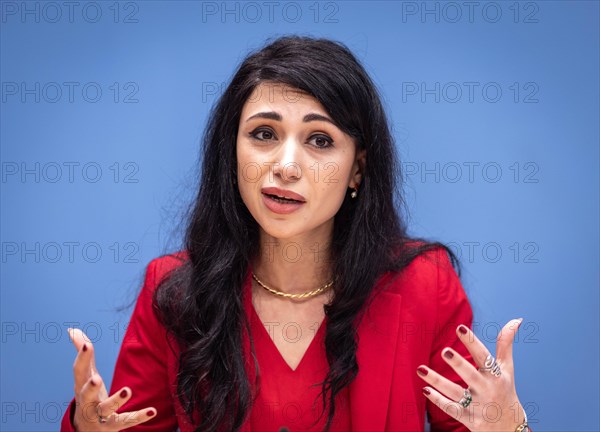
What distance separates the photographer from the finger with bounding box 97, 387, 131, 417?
61.7 inches

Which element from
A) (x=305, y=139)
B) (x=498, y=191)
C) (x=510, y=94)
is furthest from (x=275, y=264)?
(x=510, y=94)

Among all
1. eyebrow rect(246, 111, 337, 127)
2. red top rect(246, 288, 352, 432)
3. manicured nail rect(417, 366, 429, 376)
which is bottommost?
red top rect(246, 288, 352, 432)

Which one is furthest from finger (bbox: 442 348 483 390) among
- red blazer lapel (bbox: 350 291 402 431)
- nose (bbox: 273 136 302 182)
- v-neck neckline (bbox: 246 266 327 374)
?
nose (bbox: 273 136 302 182)

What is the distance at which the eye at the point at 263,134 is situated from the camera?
1.84 m

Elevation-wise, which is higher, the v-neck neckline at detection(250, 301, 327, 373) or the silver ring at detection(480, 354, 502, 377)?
the silver ring at detection(480, 354, 502, 377)

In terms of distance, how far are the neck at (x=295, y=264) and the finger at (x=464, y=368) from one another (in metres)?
0.51

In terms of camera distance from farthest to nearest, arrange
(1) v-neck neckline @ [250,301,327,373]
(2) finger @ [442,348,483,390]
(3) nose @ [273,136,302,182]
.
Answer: (1) v-neck neckline @ [250,301,327,373] < (3) nose @ [273,136,302,182] < (2) finger @ [442,348,483,390]

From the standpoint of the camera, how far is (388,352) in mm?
1865

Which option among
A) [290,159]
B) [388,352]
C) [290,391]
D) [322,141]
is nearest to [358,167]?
[322,141]

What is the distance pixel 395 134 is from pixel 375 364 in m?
0.74

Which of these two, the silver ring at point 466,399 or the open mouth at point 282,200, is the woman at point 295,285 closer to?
the open mouth at point 282,200

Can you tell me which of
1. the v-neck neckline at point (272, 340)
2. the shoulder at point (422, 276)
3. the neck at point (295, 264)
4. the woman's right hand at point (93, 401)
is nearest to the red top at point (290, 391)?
the v-neck neckline at point (272, 340)

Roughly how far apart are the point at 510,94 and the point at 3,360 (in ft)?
5.54

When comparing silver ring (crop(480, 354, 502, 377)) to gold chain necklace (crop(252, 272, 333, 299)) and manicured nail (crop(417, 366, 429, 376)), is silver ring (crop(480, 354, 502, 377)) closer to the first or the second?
manicured nail (crop(417, 366, 429, 376))
